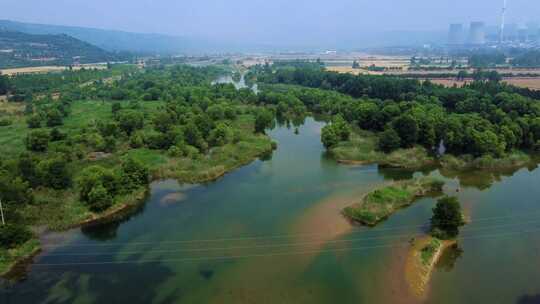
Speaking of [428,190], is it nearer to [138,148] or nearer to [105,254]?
[105,254]

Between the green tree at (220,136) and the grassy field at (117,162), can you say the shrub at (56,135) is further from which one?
the green tree at (220,136)

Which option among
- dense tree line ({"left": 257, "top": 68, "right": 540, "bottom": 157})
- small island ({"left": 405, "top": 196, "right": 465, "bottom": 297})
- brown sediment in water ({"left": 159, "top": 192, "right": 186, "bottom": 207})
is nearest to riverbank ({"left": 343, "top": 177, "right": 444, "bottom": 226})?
small island ({"left": 405, "top": 196, "right": 465, "bottom": 297})

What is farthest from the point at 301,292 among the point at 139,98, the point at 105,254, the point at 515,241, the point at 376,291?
the point at 139,98

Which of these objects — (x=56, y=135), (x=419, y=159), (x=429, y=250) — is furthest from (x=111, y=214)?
(x=419, y=159)

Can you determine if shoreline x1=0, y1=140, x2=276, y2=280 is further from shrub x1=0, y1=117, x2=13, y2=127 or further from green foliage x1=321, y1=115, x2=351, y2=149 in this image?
shrub x1=0, y1=117, x2=13, y2=127

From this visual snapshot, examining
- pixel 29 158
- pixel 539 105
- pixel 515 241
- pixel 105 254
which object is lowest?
pixel 105 254

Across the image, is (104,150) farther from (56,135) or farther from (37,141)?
(56,135)
